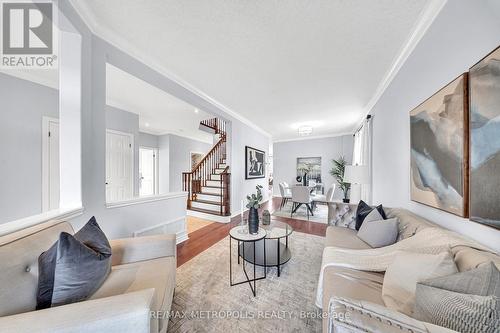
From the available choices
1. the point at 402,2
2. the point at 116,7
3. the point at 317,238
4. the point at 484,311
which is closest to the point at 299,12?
the point at 402,2

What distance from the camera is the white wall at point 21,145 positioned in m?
2.12

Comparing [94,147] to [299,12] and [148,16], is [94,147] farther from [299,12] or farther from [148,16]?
[299,12]

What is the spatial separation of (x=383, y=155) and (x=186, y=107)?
3.81 meters

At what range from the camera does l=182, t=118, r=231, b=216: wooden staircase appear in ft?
13.4

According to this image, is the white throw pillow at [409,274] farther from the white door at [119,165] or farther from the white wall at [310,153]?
the white wall at [310,153]

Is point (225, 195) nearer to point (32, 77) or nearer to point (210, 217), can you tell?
point (210, 217)

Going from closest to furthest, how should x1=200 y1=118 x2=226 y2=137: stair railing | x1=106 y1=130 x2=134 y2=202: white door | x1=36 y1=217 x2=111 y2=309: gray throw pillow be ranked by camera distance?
x1=36 y1=217 x2=111 y2=309: gray throw pillow → x1=106 y1=130 x2=134 y2=202: white door → x1=200 y1=118 x2=226 y2=137: stair railing

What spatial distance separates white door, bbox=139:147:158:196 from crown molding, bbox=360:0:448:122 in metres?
6.56

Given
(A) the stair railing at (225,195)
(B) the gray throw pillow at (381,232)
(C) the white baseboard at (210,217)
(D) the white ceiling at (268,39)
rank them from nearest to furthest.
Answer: (D) the white ceiling at (268,39)
(B) the gray throw pillow at (381,232)
(C) the white baseboard at (210,217)
(A) the stair railing at (225,195)

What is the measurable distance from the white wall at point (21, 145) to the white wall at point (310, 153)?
6341 mm

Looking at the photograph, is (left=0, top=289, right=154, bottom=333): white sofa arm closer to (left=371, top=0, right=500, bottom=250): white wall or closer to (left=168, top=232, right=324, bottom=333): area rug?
(left=168, top=232, right=324, bottom=333): area rug

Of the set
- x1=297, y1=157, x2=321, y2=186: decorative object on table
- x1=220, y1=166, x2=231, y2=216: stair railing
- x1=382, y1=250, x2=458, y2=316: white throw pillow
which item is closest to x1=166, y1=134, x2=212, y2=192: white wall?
x1=220, y1=166, x2=231, y2=216: stair railing

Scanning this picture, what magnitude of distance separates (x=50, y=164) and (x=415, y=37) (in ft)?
16.0

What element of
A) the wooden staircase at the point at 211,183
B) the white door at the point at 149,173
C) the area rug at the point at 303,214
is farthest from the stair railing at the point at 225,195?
the white door at the point at 149,173
